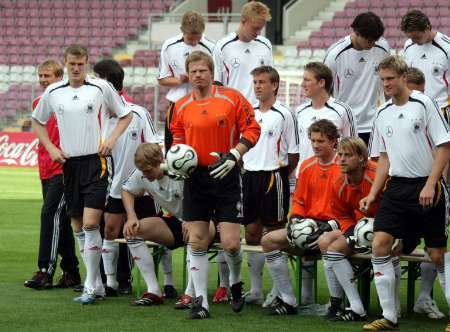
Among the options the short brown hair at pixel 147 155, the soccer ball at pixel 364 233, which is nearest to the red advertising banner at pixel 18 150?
the short brown hair at pixel 147 155

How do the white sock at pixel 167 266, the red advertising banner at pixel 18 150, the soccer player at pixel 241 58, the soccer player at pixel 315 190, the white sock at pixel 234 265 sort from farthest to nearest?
the red advertising banner at pixel 18 150 → the soccer player at pixel 241 58 → the white sock at pixel 167 266 → the white sock at pixel 234 265 → the soccer player at pixel 315 190

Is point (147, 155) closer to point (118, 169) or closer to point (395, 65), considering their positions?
point (118, 169)

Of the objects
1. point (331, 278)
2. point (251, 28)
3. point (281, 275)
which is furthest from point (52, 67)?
point (331, 278)

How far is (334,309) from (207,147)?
1494mm

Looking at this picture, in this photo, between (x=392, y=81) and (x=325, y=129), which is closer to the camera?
(x=392, y=81)

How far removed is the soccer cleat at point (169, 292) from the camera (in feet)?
29.9

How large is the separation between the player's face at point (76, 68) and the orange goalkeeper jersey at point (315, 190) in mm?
1992

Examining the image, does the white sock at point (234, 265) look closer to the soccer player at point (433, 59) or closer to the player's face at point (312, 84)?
the player's face at point (312, 84)

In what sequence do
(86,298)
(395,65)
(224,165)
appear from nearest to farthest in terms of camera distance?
(395,65) → (224,165) → (86,298)

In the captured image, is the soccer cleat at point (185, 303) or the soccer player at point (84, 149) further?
the soccer player at point (84, 149)

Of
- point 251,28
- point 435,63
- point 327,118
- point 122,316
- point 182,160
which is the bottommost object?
point 122,316

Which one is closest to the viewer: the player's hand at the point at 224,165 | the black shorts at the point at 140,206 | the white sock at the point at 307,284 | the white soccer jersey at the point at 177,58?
the player's hand at the point at 224,165

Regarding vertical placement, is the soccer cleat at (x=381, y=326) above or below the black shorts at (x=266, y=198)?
below

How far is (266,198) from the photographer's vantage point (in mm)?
8953
